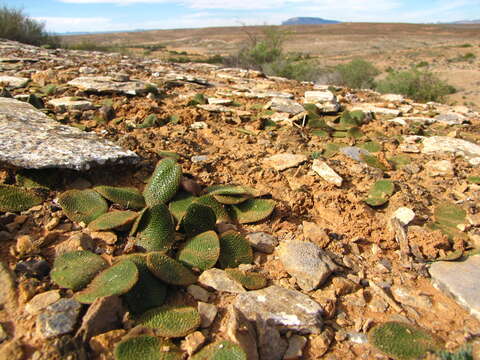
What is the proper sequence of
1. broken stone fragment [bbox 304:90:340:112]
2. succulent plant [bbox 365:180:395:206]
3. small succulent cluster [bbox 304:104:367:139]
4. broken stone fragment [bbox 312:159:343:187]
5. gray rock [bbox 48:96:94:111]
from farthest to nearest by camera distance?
broken stone fragment [bbox 304:90:340:112], small succulent cluster [bbox 304:104:367:139], gray rock [bbox 48:96:94:111], broken stone fragment [bbox 312:159:343:187], succulent plant [bbox 365:180:395:206]

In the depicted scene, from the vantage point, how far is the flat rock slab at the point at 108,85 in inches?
164

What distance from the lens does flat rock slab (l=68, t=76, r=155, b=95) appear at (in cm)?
416

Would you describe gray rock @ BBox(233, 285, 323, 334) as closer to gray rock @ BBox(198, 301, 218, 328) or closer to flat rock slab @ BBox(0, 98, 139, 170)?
gray rock @ BBox(198, 301, 218, 328)

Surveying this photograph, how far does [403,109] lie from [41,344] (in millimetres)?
4977

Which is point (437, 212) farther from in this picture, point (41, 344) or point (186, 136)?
point (41, 344)

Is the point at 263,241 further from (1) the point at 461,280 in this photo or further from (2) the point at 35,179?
(2) the point at 35,179

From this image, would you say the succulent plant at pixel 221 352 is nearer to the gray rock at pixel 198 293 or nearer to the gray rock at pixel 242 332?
the gray rock at pixel 242 332

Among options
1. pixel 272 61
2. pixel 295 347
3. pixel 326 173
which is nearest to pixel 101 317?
pixel 295 347

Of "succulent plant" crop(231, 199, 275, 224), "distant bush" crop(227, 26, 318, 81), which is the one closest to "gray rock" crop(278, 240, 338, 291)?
"succulent plant" crop(231, 199, 275, 224)

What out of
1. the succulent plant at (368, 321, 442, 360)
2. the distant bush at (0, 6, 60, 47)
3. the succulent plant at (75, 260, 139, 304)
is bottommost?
the succulent plant at (368, 321, 442, 360)

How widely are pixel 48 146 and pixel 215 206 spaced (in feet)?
3.44

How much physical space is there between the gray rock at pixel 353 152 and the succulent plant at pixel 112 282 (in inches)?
89.4

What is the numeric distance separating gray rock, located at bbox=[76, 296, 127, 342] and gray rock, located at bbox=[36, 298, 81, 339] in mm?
47

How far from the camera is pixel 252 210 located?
2.20 meters
